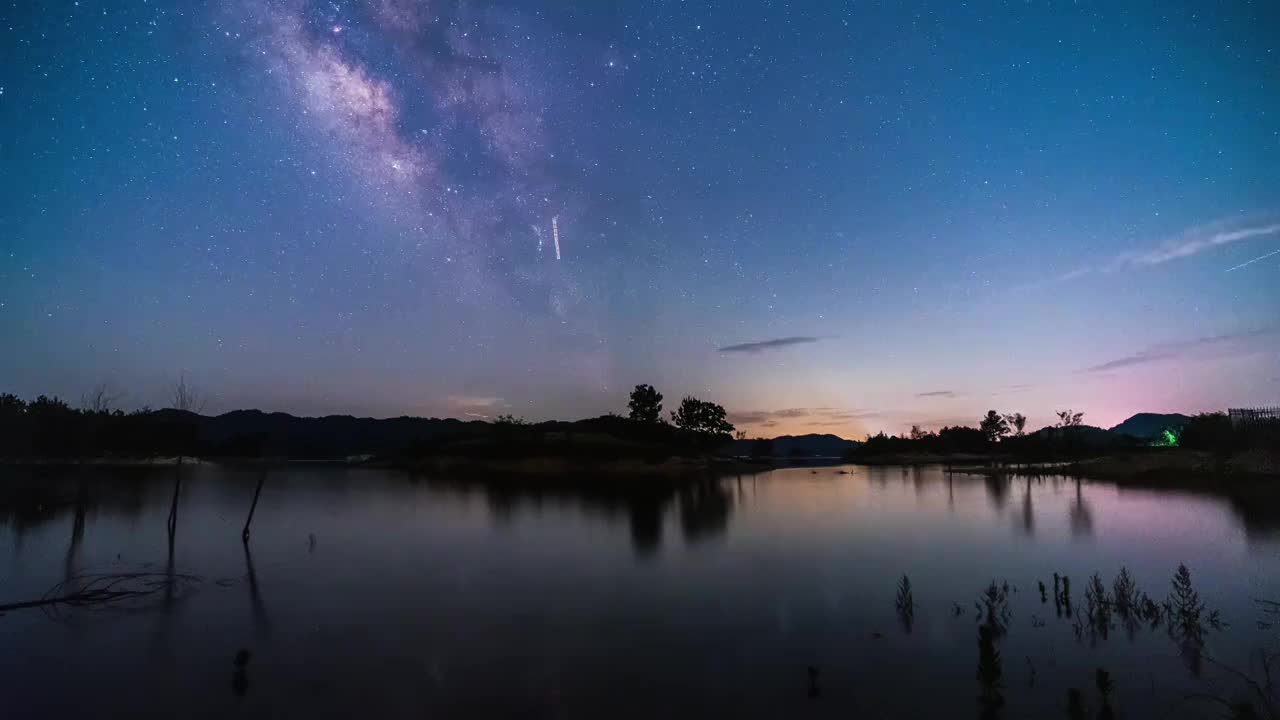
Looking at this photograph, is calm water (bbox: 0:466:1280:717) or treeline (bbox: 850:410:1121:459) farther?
treeline (bbox: 850:410:1121:459)

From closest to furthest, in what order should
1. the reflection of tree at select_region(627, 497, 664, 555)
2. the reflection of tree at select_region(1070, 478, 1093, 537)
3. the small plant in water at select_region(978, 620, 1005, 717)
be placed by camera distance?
the small plant in water at select_region(978, 620, 1005, 717)
the reflection of tree at select_region(627, 497, 664, 555)
the reflection of tree at select_region(1070, 478, 1093, 537)

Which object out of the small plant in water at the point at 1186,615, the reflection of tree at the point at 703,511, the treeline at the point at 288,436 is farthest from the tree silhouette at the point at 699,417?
the small plant in water at the point at 1186,615

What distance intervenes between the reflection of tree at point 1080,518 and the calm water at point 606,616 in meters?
0.22

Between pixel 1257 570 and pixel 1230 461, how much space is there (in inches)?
1572

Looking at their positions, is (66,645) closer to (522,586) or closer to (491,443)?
(522,586)

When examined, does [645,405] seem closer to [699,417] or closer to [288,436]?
[699,417]

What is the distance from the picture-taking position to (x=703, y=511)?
160 feet

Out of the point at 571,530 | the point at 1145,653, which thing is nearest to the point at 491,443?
the point at 571,530

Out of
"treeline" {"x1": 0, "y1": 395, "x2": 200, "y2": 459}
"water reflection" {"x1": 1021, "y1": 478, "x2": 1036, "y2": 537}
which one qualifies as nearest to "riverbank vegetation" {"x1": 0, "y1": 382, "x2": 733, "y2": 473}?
"treeline" {"x1": 0, "y1": 395, "x2": 200, "y2": 459}

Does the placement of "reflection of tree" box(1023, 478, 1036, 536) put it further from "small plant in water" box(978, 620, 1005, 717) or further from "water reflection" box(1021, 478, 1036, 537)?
"small plant in water" box(978, 620, 1005, 717)

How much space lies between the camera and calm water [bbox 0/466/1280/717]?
12273 millimetres

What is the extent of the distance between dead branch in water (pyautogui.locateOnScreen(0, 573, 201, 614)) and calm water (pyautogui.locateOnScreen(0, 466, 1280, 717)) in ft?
2.17

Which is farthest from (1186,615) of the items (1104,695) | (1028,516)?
(1028,516)

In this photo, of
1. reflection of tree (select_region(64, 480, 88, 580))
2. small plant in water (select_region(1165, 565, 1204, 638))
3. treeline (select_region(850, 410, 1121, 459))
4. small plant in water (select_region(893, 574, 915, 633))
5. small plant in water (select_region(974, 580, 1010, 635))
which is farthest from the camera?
treeline (select_region(850, 410, 1121, 459))
